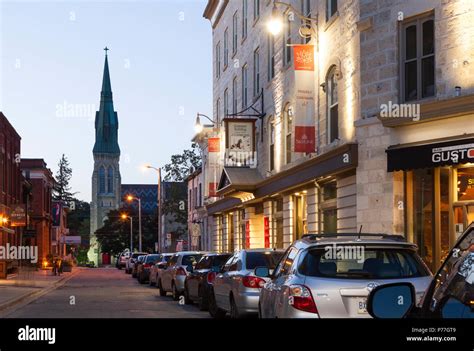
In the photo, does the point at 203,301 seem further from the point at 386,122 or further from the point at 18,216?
the point at 18,216

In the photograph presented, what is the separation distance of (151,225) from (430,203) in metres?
99.1

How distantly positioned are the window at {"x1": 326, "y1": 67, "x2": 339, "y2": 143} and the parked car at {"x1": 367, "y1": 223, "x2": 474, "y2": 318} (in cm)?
2140

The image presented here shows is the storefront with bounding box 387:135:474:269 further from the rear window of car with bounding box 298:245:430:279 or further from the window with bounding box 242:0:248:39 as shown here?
the window with bounding box 242:0:248:39

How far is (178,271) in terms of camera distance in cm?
2591

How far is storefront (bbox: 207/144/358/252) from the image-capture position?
78.5ft

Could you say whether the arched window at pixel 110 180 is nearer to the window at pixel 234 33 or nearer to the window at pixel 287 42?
the window at pixel 234 33

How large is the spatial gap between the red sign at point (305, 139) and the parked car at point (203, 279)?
5.81 meters

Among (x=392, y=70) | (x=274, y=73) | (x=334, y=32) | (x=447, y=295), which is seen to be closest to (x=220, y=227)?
(x=274, y=73)

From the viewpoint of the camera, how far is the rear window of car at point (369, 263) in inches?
349

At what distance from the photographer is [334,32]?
2523 cm

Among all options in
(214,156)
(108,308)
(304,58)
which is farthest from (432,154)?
(214,156)

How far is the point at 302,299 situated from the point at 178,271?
57.6 ft

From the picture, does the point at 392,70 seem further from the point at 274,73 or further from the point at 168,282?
the point at 274,73

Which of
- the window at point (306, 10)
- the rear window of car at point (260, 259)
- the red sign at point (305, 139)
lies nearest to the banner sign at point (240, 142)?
the window at point (306, 10)
